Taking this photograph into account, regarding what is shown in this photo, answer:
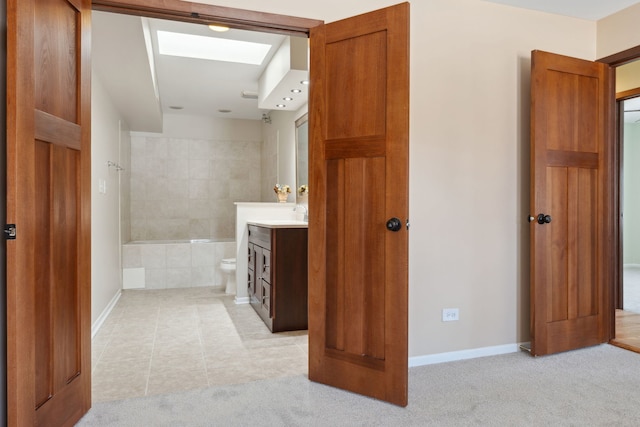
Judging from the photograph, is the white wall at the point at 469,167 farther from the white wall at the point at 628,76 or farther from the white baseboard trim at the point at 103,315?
the white baseboard trim at the point at 103,315

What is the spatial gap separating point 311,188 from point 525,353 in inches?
73.6

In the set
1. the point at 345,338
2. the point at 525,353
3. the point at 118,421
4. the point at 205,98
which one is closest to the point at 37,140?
the point at 118,421

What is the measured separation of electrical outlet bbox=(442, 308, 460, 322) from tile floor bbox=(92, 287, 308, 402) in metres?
0.95

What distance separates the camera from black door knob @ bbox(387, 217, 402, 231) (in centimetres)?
220

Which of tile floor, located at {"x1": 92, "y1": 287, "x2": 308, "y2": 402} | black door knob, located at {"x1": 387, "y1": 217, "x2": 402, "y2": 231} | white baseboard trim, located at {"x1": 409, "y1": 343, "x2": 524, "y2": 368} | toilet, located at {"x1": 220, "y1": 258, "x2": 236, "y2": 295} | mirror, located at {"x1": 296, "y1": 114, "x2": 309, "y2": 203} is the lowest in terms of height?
tile floor, located at {"x1": 92, "y1": 287, "x2": 308, "y2": 402}

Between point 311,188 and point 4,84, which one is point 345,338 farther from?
point 4,84

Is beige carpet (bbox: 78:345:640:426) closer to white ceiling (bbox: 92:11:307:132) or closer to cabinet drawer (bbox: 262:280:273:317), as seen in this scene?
cabinet drawer (bbox: 262:280:273:317)

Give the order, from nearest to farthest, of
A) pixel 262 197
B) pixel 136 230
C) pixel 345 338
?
pixel 345 338 → pixel 136 230 → pixel 262 197

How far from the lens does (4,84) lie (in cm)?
169

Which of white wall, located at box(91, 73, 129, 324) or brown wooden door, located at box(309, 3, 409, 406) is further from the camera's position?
white wall, located at box(91, 73, 129, 324)

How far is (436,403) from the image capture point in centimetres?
221

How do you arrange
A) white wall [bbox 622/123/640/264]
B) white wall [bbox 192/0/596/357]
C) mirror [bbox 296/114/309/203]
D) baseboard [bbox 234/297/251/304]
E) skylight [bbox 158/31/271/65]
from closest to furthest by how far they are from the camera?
white wall [bbox 192/0/596/357]
skylight [bbox 158/31/271/65]
baseboard [bbox 234/297/251/304]
mirror [bbox 296/114/309/203]
white wall [bbox 622/123/640/264]

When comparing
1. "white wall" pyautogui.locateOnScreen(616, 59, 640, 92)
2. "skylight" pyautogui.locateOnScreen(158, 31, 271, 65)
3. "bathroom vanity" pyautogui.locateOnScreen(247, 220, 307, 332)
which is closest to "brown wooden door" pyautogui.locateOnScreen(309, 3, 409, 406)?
"bathroom vanity" pyautogui.locateOnScreen(247, 220, 307, 332)

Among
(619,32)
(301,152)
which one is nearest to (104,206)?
(301,152)
